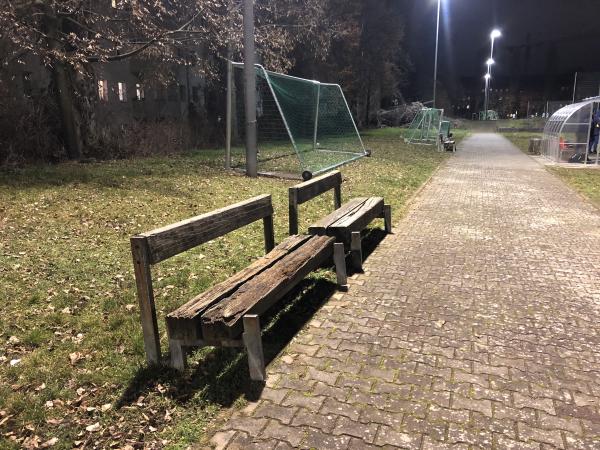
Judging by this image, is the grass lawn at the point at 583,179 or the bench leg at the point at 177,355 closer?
the bench leg at the point at 177,355

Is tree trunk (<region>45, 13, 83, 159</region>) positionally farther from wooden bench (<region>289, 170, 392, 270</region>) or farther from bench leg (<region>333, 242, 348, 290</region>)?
bench leg (<region>333, 242, 348, 290</region>)

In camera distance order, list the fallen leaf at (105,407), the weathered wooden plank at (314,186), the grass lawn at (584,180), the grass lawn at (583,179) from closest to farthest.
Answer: the fallen leaf at (105,407)
the weathered wooden plank at (314,186)
the grass lawn at (584,180)
the grass lawn at (583,179)

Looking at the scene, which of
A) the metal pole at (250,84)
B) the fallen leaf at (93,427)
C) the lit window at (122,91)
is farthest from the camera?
the lit window at (122,91)

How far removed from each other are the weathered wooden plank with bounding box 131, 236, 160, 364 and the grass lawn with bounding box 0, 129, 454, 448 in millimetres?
131

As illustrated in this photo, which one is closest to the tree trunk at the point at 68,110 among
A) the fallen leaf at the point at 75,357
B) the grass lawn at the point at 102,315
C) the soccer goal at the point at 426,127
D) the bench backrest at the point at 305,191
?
the grass lawn at the point at 102,315

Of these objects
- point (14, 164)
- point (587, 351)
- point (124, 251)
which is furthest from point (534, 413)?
point (14, 164)

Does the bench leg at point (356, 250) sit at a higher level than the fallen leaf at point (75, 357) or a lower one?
higher

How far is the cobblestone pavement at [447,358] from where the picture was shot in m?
2.75

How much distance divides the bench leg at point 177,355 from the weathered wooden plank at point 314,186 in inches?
101

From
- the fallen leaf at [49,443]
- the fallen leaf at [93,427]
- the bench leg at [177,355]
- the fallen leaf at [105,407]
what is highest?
the bench leg at [177,355]

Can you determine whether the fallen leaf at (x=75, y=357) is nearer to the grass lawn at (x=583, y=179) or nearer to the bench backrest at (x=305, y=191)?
the bench backrest at (x=305, y=191)

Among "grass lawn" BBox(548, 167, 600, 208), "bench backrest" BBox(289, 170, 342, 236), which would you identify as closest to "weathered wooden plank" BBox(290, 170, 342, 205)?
"bench backrest" BBox(289, 170, 342, 236)

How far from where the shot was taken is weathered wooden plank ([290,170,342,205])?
5.64m

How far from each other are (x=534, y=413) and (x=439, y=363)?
0.69 m
